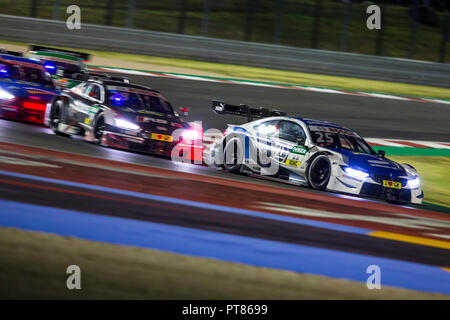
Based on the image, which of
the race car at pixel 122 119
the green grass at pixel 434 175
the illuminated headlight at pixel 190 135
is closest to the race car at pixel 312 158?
the illuminated headlight at pixel 190 135

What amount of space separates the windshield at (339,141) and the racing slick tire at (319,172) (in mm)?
398

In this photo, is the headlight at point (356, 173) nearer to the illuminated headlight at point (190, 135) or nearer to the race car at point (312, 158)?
the race car at point (312, 158)

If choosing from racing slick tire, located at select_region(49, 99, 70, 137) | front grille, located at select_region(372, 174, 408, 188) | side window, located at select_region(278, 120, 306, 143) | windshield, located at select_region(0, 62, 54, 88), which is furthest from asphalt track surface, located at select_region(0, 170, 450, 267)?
windshield, located at select_region(0, 62, 54, 88)

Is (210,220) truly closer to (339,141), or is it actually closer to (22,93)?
(339,141)

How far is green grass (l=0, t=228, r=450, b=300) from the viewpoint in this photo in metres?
5.76

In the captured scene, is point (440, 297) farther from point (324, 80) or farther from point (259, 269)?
point (324, 80)

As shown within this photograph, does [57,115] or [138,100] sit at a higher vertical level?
[138,100]

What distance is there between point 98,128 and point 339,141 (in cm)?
405

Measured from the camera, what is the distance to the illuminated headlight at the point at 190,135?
14.4 metres

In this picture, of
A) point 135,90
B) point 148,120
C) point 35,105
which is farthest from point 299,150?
point 35,105

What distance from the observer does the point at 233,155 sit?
13.9 metres

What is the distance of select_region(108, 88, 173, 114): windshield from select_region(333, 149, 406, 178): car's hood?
12.1 feet

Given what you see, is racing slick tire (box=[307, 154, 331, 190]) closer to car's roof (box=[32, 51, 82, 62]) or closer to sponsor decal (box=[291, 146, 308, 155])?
sponsor decal (box=[291, 146, 308, 155])

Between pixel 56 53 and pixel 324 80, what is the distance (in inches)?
385
